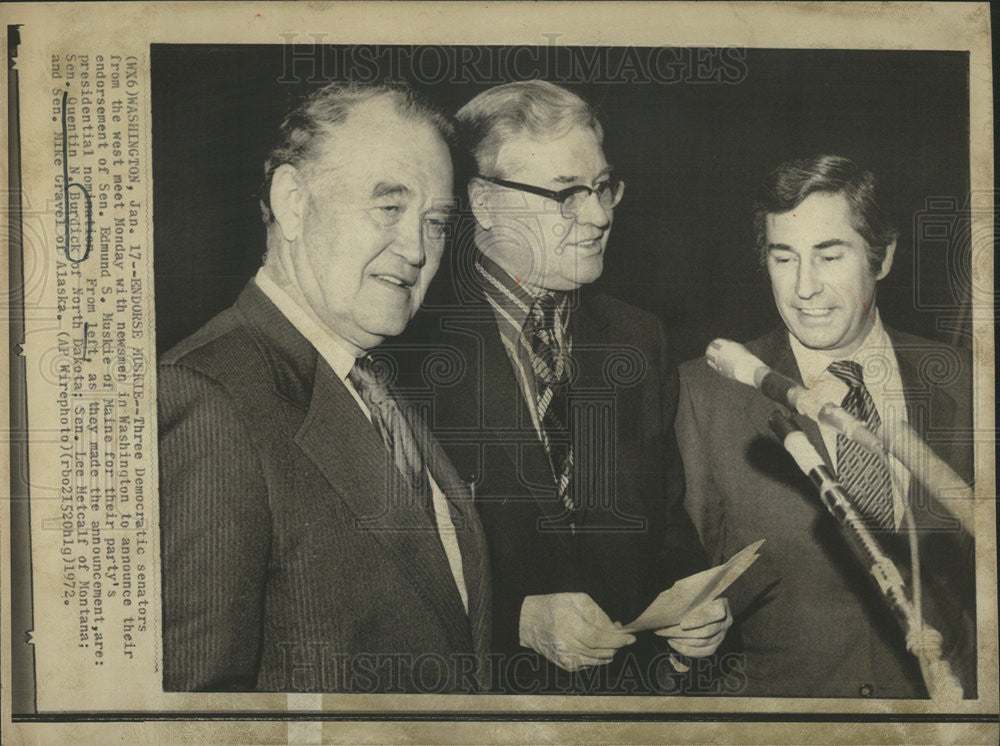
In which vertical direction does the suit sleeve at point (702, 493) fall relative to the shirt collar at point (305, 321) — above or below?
below

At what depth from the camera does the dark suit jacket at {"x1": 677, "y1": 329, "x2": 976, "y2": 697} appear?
7.06ft

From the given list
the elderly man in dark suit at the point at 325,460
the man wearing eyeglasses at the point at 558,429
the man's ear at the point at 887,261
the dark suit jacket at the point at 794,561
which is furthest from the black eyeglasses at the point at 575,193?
the man's ear at the point at 887,261

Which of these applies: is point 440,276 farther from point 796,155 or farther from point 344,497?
Result: point 796,155

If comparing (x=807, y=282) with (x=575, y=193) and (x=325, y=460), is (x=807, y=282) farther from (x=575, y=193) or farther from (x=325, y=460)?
(x=325, y=460)

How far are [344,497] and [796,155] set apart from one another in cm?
137

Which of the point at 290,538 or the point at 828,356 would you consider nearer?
the point at 290,538

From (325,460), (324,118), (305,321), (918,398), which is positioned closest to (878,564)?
(918,398)

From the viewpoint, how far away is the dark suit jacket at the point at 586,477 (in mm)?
2137

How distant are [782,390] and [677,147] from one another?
2.13ft

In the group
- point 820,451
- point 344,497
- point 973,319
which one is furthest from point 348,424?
point 973,319

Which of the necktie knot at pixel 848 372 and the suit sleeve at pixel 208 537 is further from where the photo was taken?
the necktie knot at pixel 848 372

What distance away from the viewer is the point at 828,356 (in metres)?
2.18

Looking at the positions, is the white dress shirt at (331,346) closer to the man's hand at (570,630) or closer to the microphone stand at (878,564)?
the man's hand at (570,630)

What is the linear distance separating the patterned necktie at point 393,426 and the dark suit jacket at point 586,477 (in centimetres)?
8
